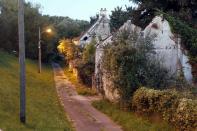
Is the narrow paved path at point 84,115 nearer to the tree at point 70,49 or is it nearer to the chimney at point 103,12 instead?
the tree at point 70,49

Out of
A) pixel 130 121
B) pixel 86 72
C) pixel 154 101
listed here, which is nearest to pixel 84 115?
pixel 130 121

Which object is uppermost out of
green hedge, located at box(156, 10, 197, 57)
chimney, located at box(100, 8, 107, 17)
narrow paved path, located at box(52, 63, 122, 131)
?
chimney, located at box(100, 8, 107, 17)

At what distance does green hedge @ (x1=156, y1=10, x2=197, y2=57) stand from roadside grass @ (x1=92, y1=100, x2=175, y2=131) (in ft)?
16.0

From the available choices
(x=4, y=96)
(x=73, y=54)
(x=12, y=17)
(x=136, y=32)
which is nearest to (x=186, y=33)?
(x=136, y=32)

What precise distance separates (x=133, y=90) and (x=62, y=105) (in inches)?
207

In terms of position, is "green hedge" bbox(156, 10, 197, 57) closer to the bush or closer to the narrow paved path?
the narrow paved path

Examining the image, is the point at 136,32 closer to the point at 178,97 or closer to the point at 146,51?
the point at 146,51

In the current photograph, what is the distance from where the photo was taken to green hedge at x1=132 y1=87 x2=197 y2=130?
13484 mm

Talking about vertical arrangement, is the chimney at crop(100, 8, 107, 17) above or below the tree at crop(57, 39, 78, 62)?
above

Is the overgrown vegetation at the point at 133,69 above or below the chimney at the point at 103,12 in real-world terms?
below

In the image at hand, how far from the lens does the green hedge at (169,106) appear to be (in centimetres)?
1348

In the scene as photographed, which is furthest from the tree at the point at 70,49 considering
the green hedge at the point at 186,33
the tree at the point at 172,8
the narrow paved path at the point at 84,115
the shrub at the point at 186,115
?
the shrub at the point at 186,115

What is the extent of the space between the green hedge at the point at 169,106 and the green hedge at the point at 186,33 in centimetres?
540

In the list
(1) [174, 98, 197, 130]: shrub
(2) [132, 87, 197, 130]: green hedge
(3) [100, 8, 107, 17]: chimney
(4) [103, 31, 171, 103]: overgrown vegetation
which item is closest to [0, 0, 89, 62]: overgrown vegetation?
(3) [100, 8, 107, 17]: chimney
